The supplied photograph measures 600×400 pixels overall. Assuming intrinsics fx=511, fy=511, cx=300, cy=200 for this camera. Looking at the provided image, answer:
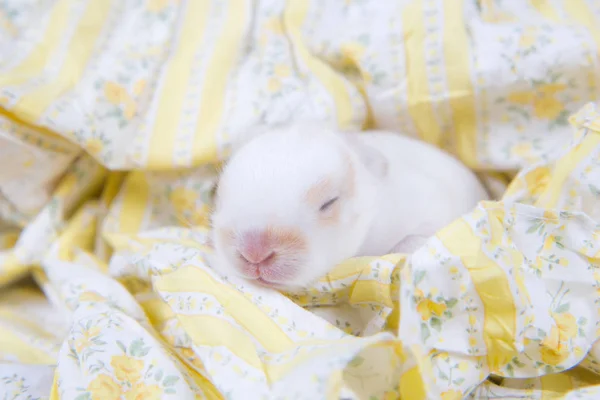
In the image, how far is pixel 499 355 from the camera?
805 mm

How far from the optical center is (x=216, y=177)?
1.28 meters

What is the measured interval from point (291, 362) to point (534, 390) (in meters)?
0.43

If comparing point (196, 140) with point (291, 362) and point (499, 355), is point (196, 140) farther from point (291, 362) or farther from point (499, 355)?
point (499, 355)

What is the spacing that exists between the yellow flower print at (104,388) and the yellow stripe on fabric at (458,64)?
963 millimetres

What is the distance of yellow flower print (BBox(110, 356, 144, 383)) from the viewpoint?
31.8 inches

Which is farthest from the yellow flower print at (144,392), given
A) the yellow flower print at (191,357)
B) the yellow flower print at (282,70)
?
the yellow flower print at (282,70)

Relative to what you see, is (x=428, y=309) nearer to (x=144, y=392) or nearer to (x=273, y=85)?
(x=144, y=392)

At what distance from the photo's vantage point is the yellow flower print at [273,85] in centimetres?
131

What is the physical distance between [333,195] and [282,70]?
529 millimetres

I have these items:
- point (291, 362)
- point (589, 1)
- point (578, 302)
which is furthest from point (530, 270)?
point (589, 1)

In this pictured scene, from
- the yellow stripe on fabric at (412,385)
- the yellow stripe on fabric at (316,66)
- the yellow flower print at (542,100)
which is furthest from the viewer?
the yellow stripe on fabric at (316,66)

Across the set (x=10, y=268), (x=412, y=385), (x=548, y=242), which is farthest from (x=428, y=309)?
(x=10, y=268)

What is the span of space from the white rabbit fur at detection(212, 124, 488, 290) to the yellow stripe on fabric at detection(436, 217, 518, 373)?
0.20 m

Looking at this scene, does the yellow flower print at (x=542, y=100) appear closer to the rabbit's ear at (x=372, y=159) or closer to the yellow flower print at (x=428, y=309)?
the rabbit's ear at (x=372, y=159)
